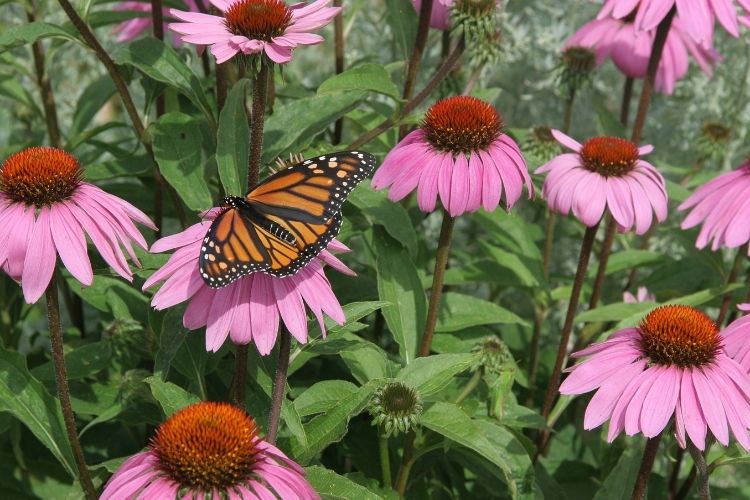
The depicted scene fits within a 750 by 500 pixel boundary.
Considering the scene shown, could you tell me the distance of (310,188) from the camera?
1576 millimetres

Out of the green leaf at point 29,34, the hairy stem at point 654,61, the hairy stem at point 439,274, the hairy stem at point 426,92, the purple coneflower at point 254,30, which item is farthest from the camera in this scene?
the hairy stem at point 654,61

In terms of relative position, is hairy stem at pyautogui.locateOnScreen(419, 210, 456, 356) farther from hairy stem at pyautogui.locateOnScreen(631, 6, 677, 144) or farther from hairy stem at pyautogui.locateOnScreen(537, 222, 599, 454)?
hairy stem at pyautogui.locateOnScreen(631, 6, 677, 144)

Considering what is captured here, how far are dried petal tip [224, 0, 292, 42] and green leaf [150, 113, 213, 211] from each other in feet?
1.32

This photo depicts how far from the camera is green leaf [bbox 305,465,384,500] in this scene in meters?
1.54

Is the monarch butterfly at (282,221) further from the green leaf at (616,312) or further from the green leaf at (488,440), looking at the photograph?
the green leaf at (616,312)

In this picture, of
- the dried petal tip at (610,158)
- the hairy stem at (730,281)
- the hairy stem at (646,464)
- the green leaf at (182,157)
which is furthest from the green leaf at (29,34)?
the hairy stem at (730,281)

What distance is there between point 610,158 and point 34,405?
4.13 feet

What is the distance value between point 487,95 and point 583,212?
66 centimetres

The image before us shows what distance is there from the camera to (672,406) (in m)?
1.50

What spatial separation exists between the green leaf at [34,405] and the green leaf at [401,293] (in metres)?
0.68

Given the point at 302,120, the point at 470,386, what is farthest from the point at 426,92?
the point at 470,386

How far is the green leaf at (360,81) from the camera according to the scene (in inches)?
80.5

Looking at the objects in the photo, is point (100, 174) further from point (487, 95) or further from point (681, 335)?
point (681, 335)

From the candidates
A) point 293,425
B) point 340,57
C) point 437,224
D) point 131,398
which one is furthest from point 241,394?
point 437,224
